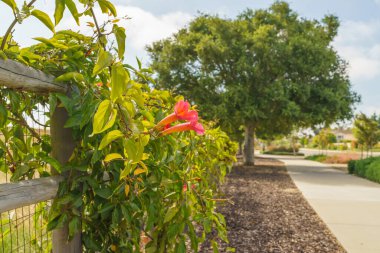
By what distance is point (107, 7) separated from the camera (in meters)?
→ 1.19

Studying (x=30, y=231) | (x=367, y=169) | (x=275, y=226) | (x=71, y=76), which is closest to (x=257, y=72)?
(x=367, y=169)

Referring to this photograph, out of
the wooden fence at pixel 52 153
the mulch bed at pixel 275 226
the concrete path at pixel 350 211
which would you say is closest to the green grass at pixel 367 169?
the concrete path at pixel 350 211

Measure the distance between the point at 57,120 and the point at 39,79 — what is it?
0.94 feet

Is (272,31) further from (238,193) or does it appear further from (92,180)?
(92,180)

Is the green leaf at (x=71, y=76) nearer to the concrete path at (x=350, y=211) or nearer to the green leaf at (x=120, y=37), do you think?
the green leaf at (x=120, y=37)

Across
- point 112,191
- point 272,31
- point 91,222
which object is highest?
point 272,31

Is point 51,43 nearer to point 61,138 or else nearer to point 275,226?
point 61,138

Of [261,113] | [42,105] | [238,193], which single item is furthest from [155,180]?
[261,113]

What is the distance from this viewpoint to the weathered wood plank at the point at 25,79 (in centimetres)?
116

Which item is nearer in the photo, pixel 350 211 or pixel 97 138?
pixel 97 138

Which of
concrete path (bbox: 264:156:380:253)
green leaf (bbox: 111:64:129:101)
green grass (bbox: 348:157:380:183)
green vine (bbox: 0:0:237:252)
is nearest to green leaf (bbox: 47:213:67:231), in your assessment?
green vine (bbox: 0:0:237:252)

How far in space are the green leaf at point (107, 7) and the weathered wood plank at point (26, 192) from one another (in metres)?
0.68

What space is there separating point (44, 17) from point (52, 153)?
Result: 0.62 m

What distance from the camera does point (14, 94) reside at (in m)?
1.29
